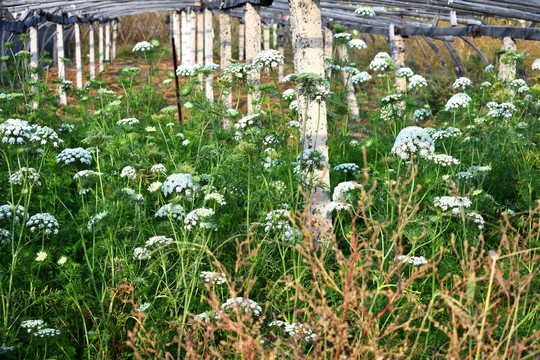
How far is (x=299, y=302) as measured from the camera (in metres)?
3.28

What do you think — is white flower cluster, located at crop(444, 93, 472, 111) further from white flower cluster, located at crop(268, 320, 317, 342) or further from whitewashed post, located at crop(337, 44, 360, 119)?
white flower cluster, located at crop(268, 320, 317, 342)

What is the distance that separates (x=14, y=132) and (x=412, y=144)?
264 cm

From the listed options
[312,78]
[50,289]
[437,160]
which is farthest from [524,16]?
[50,289]

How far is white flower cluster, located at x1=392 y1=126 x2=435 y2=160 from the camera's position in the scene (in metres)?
3.89

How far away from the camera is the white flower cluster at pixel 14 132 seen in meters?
3.46

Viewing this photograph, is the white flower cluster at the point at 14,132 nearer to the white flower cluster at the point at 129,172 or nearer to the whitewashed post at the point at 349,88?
the white flower cluster at the point at 129,172

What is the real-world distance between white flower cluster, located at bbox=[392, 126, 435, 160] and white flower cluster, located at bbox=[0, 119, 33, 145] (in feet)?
8.16

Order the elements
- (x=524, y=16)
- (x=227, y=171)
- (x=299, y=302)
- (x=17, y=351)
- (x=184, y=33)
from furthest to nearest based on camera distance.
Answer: (x=184, y=33) → (x=524, y=16) → (x=227, y=171) → (x=299, y=302) → (x=17, y=351)

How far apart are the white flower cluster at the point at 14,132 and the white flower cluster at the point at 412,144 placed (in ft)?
8.16

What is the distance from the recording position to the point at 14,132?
3453 mm

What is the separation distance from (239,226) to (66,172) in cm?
185

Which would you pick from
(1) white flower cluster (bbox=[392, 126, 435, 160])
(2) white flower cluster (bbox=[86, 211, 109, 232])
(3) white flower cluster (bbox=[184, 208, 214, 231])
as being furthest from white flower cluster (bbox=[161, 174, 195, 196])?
(1) white flower cluster (bbox=[392, 126, 435, 160])

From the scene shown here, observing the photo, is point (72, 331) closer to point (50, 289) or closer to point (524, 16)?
point (50, 289)

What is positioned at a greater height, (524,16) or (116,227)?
(524,16)
